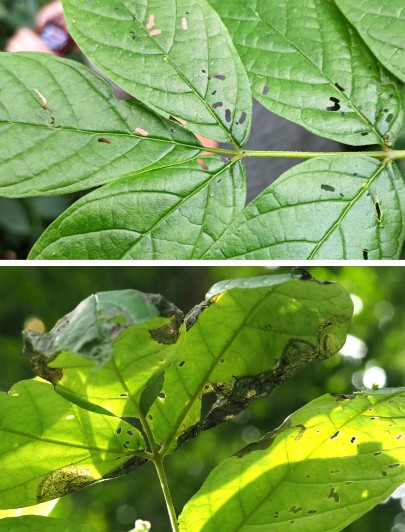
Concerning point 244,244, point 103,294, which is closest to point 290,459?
point 103,294

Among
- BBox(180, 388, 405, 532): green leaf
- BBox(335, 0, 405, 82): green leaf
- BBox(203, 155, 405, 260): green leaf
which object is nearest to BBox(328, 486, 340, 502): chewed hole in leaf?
BBox(180, 388, 405, 532): green leaf

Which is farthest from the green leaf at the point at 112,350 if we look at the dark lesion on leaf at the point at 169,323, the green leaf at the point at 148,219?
the green leaf at the point at 148,219

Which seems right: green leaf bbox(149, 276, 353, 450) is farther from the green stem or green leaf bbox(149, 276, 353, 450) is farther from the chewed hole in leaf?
the green stem

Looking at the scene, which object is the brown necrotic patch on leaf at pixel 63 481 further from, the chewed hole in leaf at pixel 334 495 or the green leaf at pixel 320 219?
the green leaf at pixel 320 219

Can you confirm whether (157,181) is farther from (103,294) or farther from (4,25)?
(4,25)

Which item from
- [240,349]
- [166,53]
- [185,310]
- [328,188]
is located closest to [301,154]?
[328,188]

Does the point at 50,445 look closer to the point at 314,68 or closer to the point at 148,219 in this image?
the point at 148,219
